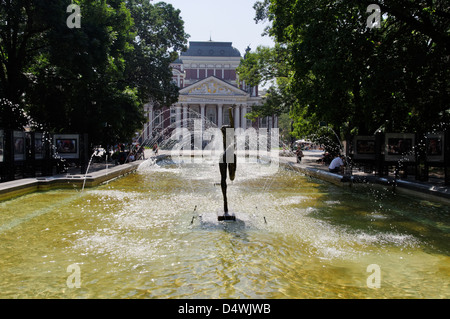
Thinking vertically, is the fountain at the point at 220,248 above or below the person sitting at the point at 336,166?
below

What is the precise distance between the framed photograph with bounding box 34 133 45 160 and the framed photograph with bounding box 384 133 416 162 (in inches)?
587

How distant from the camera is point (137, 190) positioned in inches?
514

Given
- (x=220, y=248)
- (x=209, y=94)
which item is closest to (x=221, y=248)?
(x=220, y=248)

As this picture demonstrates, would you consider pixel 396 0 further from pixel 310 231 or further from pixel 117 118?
pixel 117 118

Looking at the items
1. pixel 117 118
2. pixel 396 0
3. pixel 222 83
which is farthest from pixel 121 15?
pixel 222 83

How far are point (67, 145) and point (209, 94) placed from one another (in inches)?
2552

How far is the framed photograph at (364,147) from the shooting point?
17.6 metres

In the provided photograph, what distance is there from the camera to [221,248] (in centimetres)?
618

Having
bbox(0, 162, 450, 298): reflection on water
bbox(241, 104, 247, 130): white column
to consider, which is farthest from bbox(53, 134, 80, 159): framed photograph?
bbox(241, 104, 247, 130): white column

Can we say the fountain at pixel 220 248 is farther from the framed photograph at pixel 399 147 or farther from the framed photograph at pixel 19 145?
the framed photograph at pixel 399 147

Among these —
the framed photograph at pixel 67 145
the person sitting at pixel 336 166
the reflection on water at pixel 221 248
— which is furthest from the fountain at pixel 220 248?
the person sitting at pixel 336 166

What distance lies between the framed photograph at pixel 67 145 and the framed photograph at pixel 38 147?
0.59 meters

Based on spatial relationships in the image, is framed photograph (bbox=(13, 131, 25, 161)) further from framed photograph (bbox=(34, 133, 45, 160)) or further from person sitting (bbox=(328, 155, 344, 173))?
person sitting (bbox=(328, 155, 344, 173))

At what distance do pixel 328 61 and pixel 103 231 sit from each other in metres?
10.8
